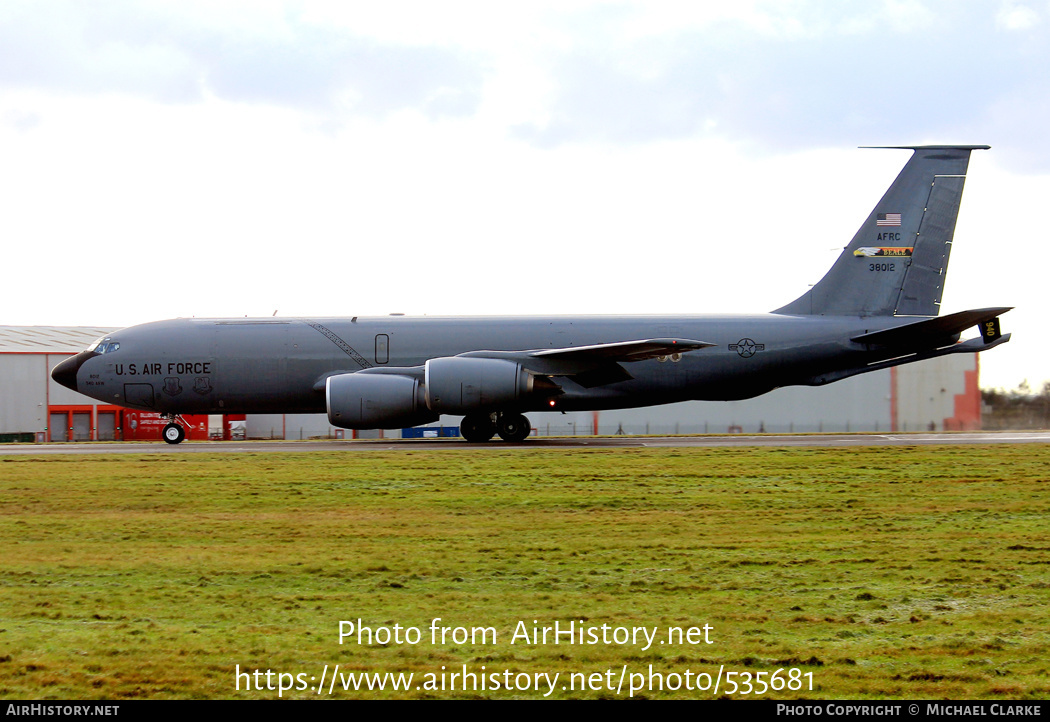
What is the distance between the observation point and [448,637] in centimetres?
694

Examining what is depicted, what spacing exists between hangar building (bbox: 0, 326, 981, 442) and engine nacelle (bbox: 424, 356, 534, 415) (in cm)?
1466

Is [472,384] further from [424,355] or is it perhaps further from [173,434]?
[173,434]

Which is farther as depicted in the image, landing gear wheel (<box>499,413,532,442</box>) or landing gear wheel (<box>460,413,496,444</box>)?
landing gear wheel (<box>460,413,496,444</box>)

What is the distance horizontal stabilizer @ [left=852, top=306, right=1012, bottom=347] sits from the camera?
25.2 m

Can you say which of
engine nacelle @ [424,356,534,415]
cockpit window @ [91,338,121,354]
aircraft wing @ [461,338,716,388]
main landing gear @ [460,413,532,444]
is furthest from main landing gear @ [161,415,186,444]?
aircraft wing @ [461,338,716,388]

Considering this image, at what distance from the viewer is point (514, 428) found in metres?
27.5

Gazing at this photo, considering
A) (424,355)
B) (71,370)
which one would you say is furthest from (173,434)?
(424,355)

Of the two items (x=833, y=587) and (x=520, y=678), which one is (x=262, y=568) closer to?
(x=520, y=678)

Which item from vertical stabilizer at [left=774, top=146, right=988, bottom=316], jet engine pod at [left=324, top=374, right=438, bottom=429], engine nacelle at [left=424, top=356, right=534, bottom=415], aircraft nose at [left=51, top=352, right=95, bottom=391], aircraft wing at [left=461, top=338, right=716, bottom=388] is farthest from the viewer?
aircraft nose at [left=51, top=352, right=95, bottom=391]

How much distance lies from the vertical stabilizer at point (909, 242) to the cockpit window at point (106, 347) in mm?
19506

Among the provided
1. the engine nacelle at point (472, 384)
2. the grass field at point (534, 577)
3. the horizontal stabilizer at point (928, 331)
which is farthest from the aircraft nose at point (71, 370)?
the horizontal stabilizer at point (928, 331)

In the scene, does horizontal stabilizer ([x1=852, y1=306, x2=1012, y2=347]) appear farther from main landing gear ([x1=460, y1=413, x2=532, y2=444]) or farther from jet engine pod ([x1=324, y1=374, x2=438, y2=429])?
jet engine pod ([x1=324, y1=374, x2=438, y2=429])

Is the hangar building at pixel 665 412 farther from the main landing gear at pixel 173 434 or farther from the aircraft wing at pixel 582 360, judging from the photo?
the main landing gear at pixel 173 434

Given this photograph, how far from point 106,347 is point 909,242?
22959 millimetres
